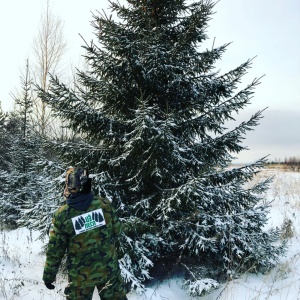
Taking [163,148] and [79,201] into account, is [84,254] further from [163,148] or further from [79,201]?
[163,148]

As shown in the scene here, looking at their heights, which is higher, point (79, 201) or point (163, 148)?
point (163, 148)

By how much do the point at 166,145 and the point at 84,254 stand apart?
202 centimetres

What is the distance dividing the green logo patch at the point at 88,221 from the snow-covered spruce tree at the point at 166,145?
49.3 inches

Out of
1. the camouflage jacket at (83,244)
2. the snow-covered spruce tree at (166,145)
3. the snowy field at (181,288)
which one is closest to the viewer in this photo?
the camouflage jacket at (83,244)

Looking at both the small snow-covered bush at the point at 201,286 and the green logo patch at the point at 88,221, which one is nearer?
the green logo patch at the point at 88,221

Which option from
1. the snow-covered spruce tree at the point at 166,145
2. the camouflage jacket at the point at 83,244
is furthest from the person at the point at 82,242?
the snow-covered spruce tree at the point at 166,145

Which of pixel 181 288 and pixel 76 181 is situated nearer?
pixel 76 181

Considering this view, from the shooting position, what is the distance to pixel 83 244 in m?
3.13

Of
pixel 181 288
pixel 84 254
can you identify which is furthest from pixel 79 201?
pixel 181 288

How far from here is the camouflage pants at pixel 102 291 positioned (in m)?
3.17

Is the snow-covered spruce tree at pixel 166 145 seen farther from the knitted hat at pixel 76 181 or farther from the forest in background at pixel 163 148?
the knitted hat at pixel 76 181

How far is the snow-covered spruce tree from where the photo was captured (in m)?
4.64

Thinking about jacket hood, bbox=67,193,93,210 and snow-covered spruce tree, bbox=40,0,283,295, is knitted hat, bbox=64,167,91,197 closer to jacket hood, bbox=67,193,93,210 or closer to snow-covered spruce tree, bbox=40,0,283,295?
jacket hood, bbox=67,193,93,210

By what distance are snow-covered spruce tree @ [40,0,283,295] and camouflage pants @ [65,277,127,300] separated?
1.08 m
